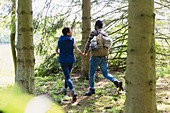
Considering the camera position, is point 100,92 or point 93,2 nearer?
point 100,92

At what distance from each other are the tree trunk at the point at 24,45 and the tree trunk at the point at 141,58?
1769mm

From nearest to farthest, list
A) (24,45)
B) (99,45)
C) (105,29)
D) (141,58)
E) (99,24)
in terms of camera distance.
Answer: (141,58) → (24,45) → (99,45) → (99,24) → (105,29)

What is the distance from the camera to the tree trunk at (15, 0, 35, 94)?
2.97 meters

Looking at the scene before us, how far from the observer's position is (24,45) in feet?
9.76

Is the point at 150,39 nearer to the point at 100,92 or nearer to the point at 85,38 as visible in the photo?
the point at 100,92

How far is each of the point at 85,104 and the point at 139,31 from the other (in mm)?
2765

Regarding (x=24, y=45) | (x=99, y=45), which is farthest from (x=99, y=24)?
(x=24, y=45)

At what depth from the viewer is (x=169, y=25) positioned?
8.17 m

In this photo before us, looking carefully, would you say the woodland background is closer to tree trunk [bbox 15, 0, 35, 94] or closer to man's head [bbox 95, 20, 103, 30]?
man's head [bbox 95, 20, 103, 30]

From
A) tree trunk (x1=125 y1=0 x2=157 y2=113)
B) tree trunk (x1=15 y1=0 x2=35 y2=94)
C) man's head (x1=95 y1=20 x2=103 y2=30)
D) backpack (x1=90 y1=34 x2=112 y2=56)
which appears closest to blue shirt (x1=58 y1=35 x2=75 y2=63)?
backpack (x1=90 y1=34 x2=112 y2=56)

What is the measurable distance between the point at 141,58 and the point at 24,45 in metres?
1.97

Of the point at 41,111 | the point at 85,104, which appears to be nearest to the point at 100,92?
the point at 85,104

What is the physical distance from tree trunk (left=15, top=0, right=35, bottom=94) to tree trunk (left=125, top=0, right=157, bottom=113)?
5.80 ft

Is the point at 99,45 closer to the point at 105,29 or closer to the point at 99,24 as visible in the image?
the point at 99,24
